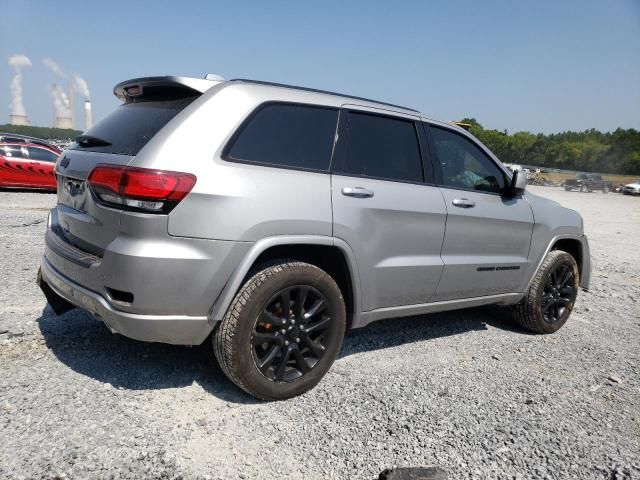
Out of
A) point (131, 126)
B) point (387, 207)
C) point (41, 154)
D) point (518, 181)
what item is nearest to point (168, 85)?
point (131, 126)

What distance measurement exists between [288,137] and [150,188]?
92 cm

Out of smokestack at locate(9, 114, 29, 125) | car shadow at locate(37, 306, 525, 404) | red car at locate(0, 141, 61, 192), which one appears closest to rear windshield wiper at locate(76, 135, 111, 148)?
car shadow at locate(37, 306, 525, 404)

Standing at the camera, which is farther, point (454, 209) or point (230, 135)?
point (454, 209)

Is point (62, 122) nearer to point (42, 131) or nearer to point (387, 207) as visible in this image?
point (42, 131)

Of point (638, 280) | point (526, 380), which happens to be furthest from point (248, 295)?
point (638, 280)

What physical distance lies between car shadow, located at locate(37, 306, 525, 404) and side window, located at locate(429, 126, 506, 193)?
140 cm

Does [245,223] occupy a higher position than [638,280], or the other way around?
[245,223]

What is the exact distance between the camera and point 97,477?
210 centimetres

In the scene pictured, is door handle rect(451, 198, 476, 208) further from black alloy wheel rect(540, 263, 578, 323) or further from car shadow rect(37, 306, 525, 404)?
black alloy wheel rect(540, 263, 578, 323)

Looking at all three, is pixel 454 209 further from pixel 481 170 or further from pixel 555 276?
pixel 555 276

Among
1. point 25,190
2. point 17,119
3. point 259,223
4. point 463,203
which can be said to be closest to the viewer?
point 259,223

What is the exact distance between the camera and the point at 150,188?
7.88 feet

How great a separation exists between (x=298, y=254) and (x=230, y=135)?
84cm

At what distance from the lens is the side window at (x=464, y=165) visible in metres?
3.74
